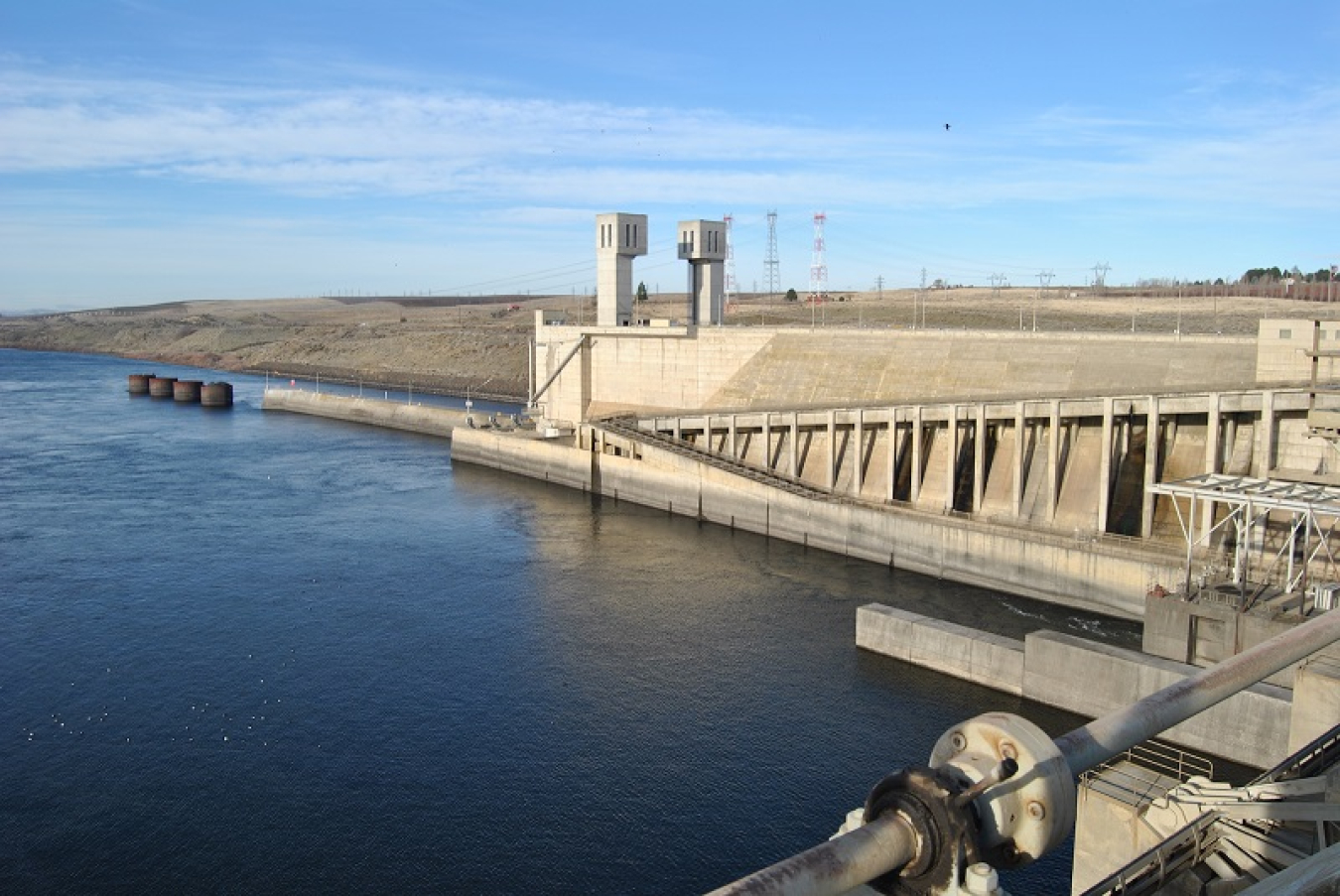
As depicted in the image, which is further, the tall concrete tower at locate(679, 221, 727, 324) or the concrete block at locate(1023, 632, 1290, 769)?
the tall concrete tower at locate(679, 221, 727, 324)

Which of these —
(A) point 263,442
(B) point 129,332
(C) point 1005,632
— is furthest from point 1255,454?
(B) point 129,332

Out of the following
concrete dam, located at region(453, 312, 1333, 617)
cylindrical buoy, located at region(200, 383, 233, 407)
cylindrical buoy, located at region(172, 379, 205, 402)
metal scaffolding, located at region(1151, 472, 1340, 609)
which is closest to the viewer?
metal scaffolding, located at region(1151, 472, 1340, 609)

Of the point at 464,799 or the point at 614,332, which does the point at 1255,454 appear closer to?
the point at 464,799

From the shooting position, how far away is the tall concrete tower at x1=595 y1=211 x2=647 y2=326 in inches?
2682

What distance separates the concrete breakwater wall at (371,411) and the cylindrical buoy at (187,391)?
30.8 ft

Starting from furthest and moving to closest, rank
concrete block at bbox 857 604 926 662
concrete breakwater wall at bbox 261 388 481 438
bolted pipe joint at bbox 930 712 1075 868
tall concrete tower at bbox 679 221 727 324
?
concrete breakwater wall at bbox 261 388 481 438, tall concrete tower at bbox 679 221 727 324, concrete block at bbox 857 604 926 662, bolted pipe joint at bbox 930 712 1075 868

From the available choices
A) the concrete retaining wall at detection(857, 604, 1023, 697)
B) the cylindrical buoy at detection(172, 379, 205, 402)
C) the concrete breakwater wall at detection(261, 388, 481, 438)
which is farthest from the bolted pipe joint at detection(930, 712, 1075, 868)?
the cylindrical buoy at detection(172, 379, 205, 402)

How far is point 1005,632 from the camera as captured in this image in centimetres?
3334

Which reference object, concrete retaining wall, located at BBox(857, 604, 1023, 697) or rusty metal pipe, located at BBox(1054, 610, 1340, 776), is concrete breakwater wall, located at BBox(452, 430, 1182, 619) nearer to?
concrete retaining wall, located at BBox(857, 604, 1023, 697)

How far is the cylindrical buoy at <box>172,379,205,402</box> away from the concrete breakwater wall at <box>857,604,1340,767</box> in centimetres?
8848

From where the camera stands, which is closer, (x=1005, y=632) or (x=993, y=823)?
(x=993, y=823)

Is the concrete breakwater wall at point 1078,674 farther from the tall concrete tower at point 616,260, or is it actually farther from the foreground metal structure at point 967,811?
the tall concrete tower at point 616,260

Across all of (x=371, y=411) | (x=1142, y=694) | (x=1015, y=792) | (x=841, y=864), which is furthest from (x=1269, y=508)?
(x=371, y=411)

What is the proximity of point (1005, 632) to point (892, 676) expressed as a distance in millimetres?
5749
